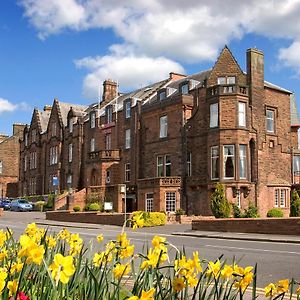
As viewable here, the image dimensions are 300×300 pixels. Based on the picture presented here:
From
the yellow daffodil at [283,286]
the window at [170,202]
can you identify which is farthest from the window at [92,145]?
the yellow daffodil at [283,286]

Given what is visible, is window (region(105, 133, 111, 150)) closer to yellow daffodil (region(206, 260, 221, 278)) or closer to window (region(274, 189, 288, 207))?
window (region(274, 189, 288, 207))

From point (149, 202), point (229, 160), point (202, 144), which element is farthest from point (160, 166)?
point (229, 160)

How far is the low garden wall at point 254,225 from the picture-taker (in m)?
23.1

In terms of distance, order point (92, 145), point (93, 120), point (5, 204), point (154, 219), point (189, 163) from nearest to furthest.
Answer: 1. point (154, 219)
2. point (189, 163)
3. point (92, 145)
4. point (93, 120)
5. point (5, 204)

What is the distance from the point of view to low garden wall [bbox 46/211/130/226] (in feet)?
112

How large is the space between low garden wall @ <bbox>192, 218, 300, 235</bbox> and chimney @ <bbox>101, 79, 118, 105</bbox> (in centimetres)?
3359

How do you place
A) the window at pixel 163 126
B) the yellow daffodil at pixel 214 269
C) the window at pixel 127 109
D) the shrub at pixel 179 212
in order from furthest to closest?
the window at pixel 127 109
the window at pixel 163 126
the shrub at pixel 179 212
the yellow daffodil at pixel 214 269

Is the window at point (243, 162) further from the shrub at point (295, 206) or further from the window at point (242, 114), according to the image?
the shrub at point (295, 206)

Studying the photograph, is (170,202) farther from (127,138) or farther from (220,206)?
(127,138)

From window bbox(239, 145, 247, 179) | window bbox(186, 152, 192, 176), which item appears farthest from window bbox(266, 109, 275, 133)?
window bbox(186, 152, 192, 176)

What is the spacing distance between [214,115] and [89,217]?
12964 mm

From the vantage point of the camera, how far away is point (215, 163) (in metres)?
36.1

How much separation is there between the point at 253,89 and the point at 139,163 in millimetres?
13128

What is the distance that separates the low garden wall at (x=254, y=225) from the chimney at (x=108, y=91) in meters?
33.6
